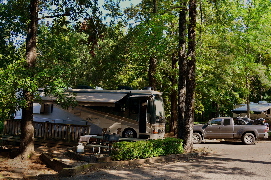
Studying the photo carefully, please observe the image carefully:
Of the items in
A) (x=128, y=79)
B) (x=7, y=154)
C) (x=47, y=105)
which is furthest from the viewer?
(x=128, y=79)

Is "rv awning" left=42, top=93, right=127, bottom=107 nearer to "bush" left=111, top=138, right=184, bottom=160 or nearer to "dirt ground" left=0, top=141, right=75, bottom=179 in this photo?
"dirt ground" left=0, top=141, right=75, bottom=179

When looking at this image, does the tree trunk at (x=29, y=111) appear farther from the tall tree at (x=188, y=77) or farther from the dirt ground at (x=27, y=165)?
the tall tree at (x=188, y=77)

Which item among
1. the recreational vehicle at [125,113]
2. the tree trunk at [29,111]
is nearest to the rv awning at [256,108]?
the recreational vehicle at [125,113]

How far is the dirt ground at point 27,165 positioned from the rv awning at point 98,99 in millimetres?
2594

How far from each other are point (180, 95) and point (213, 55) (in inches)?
261

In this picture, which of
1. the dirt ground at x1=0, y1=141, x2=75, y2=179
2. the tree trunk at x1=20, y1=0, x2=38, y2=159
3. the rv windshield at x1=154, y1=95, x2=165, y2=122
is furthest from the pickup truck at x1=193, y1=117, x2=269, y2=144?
the tree trunk at x1=20, y1=0, x2=38, y2=159

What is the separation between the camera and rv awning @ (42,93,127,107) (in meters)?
15.3

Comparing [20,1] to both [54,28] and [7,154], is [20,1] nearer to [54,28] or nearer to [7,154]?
[54,28]

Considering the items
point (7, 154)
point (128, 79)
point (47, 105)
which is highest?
point (128, 79)

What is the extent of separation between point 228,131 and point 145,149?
8726 millimetres

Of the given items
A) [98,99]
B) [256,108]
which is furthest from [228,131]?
[256,108]

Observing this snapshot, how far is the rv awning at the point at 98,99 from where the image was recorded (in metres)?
15.3

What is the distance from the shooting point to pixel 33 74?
38.4ft

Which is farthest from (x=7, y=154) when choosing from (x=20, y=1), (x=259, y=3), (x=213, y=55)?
(x=259, y=3)
